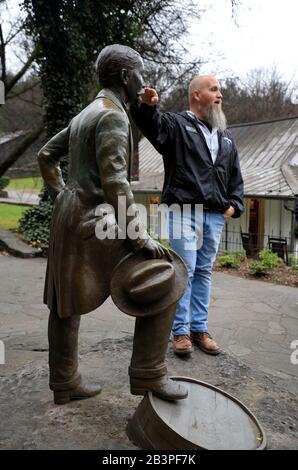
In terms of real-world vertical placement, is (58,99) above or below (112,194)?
above

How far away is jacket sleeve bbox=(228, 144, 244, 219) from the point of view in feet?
11.6

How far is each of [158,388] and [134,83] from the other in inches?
→ 61.9

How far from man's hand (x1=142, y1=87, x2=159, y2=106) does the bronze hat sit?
3.72ft

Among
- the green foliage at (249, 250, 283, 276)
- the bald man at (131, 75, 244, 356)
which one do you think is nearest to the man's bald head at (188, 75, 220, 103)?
the bald man at (131, 75, 244, 356)

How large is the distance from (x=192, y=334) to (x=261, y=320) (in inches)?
71.8

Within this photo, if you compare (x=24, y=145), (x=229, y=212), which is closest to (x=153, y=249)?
(x=229, y=212)

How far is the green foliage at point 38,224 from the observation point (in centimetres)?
961

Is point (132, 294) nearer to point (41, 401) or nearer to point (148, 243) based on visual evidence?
point (148, 243)

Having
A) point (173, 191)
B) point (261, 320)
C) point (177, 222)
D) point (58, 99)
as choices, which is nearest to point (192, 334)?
point (177, 222)

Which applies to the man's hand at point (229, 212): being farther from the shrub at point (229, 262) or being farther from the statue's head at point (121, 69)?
the shrub at point (229, 262)

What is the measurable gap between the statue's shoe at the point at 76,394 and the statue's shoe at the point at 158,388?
409 millimetres

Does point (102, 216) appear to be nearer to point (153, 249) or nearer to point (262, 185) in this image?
point (153, 249)

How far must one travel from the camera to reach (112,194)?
7.05 feet

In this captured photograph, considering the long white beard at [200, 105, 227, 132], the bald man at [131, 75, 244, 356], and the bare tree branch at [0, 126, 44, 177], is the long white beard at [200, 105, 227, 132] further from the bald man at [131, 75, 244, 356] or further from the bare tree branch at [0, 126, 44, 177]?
the bare tree branch at [0, 126, 44, 177]
